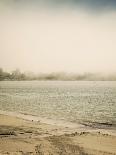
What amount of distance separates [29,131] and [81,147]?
9.33 m

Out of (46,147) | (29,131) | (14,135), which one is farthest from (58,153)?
(29,131)

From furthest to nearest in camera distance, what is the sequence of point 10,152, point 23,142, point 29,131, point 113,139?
point 29,131 < point 113,139 < point 23,142 < point 10,152

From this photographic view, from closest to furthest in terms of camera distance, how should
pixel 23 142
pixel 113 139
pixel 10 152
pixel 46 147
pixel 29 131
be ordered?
pixel 10 152, pixel 46 147, pixel 23 142, pixel 113 139, pixel 29 131

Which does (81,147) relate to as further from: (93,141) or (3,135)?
(3,135)

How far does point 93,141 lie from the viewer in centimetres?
2708

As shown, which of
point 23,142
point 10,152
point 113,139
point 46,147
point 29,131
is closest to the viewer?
point 10,152

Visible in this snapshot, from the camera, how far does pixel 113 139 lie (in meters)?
28.8

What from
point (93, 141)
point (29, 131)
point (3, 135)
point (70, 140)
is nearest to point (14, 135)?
point (3, 135)

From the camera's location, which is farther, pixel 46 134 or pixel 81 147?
pixel 46 134

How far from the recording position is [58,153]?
21656 millimetres

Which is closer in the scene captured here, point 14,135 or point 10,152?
point 10,152

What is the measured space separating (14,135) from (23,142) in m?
3.82

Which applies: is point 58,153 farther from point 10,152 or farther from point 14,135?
point 14,135

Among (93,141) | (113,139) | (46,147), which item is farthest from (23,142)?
(113,139)
